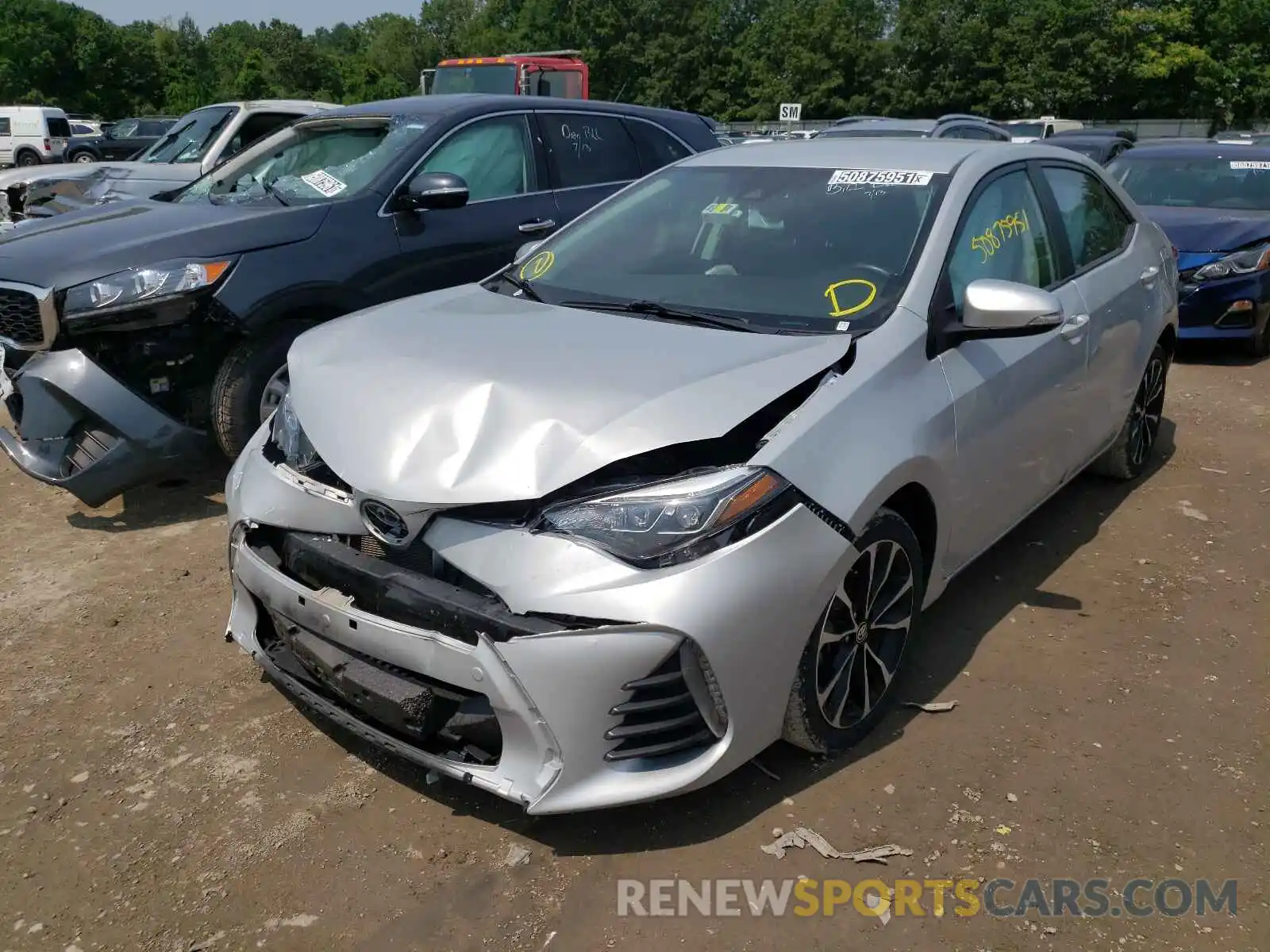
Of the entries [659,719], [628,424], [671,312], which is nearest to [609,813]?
[659,719]

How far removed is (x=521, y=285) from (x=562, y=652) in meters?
1.84

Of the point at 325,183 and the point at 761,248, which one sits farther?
the point at 325,183

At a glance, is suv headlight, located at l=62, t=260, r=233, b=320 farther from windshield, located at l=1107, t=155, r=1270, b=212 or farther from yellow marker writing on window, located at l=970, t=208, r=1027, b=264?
windshield, located at l=1107, t=155, r=1270, b=212

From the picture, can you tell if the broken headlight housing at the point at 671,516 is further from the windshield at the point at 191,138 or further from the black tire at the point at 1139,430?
the windshield at the point at 191,138

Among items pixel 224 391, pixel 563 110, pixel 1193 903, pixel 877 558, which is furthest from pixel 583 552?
pixel 563 110

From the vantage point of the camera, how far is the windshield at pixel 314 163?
5.45 meters

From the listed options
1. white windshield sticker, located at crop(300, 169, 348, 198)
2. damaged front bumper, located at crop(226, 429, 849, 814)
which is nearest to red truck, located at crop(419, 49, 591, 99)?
white windshield sticker, located at crop(300, 169, 348, 198)

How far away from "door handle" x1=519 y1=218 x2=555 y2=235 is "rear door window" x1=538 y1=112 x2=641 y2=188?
357 mm

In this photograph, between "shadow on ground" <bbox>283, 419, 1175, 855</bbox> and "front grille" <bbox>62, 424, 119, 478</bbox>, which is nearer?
"shadow on ground" <bbox>283, 419, 1175, 855</bbox>

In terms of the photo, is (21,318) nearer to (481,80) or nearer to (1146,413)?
(1146,413)

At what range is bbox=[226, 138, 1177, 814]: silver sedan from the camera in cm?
248

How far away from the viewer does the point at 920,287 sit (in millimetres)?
3258

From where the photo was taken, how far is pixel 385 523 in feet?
8.89

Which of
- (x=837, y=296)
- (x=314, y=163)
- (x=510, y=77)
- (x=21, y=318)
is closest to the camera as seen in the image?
(x=837, y=296)
